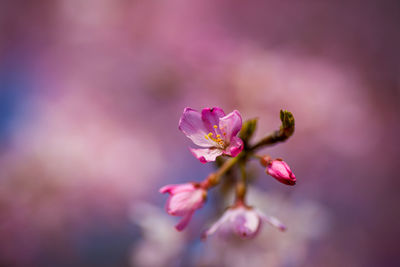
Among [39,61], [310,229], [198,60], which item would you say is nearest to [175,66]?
[198,60]

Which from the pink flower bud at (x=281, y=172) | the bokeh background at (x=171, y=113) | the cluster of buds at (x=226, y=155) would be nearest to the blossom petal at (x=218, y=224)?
the cluster of buds at (x=226, y=155)

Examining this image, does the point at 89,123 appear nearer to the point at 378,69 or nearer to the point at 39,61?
the point at 39,61

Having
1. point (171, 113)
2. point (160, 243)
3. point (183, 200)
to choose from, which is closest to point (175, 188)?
point (183, 200)

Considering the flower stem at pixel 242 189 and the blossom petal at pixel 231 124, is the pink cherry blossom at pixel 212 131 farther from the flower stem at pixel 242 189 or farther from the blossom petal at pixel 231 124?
the flower stem at pixel 242 189

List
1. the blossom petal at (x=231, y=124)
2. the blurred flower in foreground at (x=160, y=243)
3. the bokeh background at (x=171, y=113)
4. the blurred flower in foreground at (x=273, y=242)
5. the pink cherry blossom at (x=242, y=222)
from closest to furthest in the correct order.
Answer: the blossom petal at (x=231, y=124) → the pink cherry blossom at (x=242, y=222) → the blurred flower in foreground at (x=273, y=242) → the blurred flower in foreground at (x=160, y=243) → the bokeh background at (x=171, y=113)

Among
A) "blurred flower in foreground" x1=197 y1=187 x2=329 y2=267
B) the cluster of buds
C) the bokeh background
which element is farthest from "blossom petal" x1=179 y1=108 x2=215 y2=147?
the bokeh background

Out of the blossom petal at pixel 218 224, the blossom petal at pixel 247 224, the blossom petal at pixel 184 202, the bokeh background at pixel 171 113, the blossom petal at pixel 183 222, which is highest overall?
the bokeh background at pixel 171 113

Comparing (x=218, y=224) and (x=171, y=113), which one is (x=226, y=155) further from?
(x=171, y=113)
